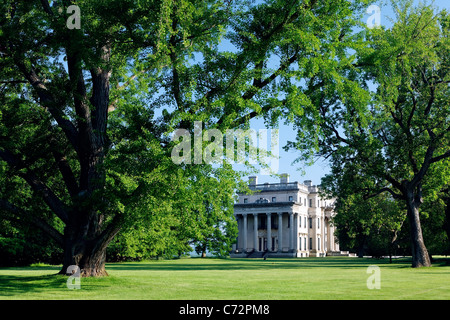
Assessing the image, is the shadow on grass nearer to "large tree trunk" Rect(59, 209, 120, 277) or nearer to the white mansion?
"large tree trunk" Rect(59, 209, 120, 277)

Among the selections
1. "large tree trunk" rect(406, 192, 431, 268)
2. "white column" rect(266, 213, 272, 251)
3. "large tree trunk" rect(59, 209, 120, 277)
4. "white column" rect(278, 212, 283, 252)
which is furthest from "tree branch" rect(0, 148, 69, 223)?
"white column" rect(266, 213, 272, 251)

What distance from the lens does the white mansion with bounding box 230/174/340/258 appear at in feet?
331

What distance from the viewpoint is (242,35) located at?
55.2 ft

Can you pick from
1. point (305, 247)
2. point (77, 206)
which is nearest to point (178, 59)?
point (77, 206)

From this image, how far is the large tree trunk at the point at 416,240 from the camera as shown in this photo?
35281 millimetres

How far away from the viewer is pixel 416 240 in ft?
117

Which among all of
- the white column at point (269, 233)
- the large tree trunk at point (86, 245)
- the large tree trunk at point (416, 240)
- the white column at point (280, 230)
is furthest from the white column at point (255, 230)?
the large tree trunk at point (86, 245)

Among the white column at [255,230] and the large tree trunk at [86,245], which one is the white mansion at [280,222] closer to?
the white column at [255,230]

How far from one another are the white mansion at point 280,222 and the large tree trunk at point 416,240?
62.0 metres

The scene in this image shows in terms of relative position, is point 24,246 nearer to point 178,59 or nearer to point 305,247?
point 178,59

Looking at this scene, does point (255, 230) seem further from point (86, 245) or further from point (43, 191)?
point (43, 191)

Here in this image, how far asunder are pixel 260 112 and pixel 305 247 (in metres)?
94.7

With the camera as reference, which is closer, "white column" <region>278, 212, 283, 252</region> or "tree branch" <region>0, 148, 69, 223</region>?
"tree branch" <region>0, 148, 69, 223</region>

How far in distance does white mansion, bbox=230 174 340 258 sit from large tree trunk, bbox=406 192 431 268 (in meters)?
62.0
